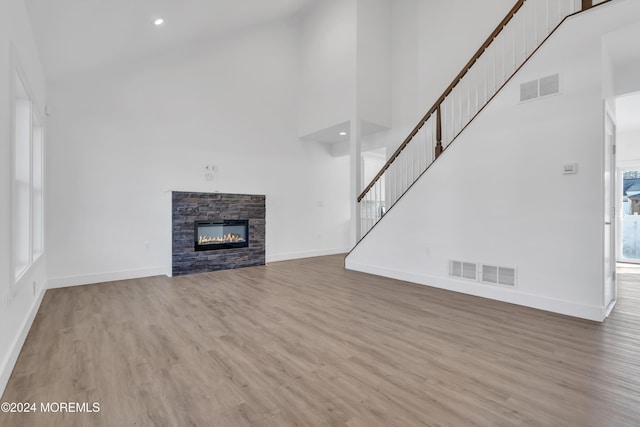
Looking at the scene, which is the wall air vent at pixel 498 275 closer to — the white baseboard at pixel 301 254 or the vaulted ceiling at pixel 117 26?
the white baseboard at pixel 301 254

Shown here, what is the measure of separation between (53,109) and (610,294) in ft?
25.9

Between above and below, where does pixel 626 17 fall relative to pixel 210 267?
above

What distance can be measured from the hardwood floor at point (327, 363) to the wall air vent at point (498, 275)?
1.04 feet

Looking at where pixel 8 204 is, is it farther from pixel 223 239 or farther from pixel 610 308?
pixel 610 308

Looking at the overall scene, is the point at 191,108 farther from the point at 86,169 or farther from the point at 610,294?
the point at 610,294

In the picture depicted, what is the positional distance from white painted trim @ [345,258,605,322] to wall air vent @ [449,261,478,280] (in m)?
0.08

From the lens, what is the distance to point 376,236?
18.0 feet

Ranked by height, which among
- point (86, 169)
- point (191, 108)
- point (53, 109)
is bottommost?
point (86, 169)

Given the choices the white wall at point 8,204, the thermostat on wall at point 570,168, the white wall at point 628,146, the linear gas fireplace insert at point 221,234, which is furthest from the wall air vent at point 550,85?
the white wall at point 628,146

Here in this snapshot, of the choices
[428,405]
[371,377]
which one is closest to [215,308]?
[371,377]

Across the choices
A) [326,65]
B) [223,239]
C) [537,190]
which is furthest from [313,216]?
[537,190]

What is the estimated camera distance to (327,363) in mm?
2285

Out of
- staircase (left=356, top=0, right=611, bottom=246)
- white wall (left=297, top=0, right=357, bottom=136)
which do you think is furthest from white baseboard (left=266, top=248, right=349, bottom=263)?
white wall (left=297, top=0, right=357, bottom=136)

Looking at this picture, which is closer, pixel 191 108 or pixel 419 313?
pixel 419 313
